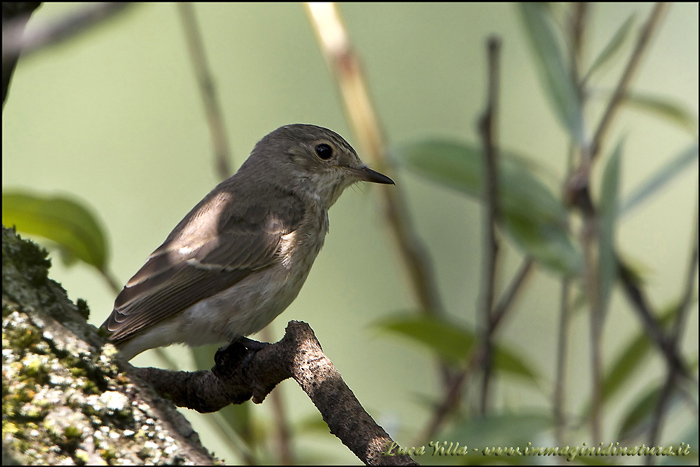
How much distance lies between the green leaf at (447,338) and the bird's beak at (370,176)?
0.71 m

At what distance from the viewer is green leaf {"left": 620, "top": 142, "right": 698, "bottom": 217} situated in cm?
313

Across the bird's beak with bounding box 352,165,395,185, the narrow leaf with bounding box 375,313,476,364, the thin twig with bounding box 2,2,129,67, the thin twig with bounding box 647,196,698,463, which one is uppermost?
the bird's beak with bounding box 352,165,395,185

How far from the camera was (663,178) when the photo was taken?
3166 millimetres

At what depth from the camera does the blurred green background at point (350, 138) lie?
6344 mm

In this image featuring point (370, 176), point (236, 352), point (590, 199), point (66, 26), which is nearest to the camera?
point (66, 26)

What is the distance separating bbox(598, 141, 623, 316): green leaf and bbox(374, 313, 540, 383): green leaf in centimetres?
56

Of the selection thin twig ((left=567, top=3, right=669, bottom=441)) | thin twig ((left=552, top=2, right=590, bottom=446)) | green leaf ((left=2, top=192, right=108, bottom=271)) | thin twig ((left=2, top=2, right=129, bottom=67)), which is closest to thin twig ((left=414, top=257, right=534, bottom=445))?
thin twig ((left=552, top=2, right=590, bottom=446))

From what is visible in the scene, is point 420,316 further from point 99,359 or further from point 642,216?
point 642,216

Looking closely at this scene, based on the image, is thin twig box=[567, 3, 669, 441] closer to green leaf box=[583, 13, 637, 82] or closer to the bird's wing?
green leaf box=[583, 13, 637, 82]

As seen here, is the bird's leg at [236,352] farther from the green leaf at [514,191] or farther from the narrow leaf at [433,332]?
the green leaf at [514,191]

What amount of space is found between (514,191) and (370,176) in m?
0.84

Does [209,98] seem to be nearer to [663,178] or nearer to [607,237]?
[607,237]

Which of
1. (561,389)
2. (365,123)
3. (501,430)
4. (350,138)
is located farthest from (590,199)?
(350,138)

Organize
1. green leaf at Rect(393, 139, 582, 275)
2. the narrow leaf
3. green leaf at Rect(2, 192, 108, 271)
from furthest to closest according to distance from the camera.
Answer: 1. the narrow leaf
2. green leaf at Rect(393, 139, 582, 275)
3. green leaf at Rect(2, 192, 108, 271)
